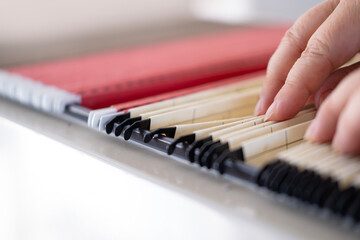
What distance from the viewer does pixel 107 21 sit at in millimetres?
1366

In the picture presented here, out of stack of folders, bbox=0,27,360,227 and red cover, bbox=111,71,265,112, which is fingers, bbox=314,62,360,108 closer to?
stack of folders, bbox=0,27,360,227

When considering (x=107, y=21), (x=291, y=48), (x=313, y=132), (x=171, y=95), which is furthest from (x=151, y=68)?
(x=107, y=21)

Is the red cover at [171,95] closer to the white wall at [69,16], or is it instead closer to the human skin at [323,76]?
the human skin at [323,76]

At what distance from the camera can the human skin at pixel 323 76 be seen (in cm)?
43

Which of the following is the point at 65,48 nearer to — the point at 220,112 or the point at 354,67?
the point at 220,112

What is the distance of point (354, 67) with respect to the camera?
0.57 metres

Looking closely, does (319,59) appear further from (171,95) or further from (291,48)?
(171,95)

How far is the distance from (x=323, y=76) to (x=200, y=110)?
0.15m

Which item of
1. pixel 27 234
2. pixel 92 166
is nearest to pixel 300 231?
pixel 92 166

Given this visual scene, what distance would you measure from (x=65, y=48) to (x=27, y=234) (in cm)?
61

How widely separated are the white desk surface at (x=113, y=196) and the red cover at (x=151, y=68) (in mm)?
93

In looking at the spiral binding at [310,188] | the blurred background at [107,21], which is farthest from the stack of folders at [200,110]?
the blurred background at [107,21]

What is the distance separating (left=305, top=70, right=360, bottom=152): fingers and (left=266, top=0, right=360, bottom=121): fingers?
77 millimetres

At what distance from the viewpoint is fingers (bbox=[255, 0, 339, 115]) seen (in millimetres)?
586
